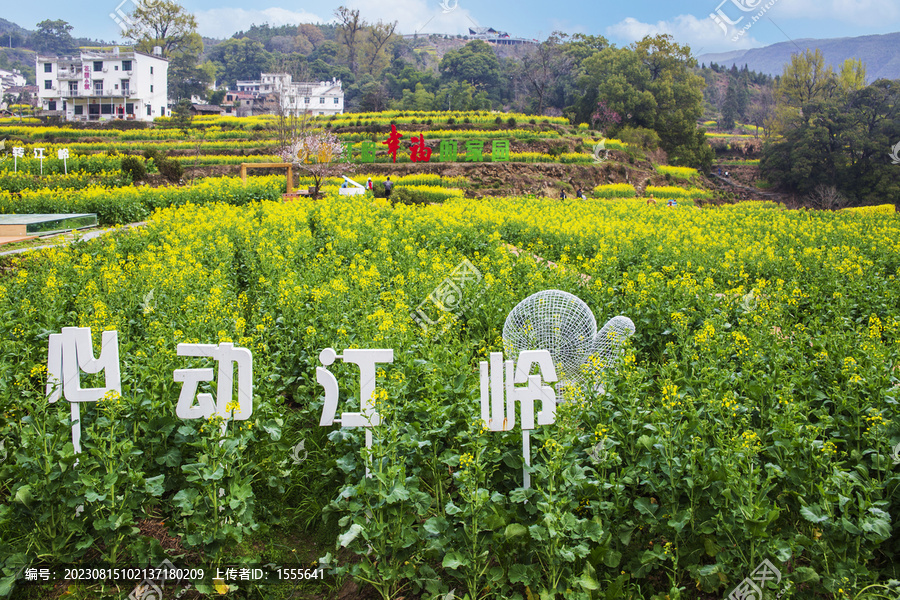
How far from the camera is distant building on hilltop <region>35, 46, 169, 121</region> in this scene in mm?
56469

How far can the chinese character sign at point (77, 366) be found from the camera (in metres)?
3.76

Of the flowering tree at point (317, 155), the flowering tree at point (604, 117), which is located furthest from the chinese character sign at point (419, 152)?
the flowering tree at point (604, 117)

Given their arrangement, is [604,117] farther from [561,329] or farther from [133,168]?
[561,329]

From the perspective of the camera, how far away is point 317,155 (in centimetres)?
3138

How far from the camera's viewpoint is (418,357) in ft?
17.0

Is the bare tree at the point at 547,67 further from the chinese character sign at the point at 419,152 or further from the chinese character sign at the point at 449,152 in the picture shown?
the chinese character sign at the point at 419,152

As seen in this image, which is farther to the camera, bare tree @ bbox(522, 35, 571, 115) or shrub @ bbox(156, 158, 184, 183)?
bare tree @ bbox(522, 35, 571, 115)

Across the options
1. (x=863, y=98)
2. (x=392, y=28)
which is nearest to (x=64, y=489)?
(x=863, y=98)

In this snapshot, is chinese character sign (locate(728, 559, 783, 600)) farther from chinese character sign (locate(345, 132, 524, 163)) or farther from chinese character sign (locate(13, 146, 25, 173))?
chinese character sign (locate(345, 132, 524, 163))

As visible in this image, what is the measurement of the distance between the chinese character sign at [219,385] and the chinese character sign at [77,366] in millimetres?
398

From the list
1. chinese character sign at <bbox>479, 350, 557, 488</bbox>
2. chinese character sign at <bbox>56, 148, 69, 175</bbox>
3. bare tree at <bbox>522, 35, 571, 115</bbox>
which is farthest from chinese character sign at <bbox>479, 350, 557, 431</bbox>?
bare tree at <bbox>522, 35, 571, 115</bbox>

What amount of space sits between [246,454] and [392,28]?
91769 millimetres

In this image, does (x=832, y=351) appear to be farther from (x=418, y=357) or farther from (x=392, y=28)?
(x=392, y=28)

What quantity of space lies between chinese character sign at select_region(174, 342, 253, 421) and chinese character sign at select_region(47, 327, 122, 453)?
0.40 m
